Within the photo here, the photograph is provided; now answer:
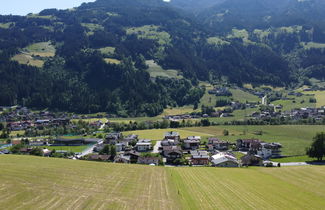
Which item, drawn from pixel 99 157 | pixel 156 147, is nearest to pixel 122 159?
pixel 99 157

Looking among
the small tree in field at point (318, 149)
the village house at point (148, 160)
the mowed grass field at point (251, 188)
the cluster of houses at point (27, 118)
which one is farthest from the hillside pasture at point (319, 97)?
the cluster of houses at point (27, 118)

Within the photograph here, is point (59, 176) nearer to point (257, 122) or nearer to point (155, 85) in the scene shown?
point (257, 122)

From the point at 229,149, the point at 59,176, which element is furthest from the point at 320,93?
the point at 59,176

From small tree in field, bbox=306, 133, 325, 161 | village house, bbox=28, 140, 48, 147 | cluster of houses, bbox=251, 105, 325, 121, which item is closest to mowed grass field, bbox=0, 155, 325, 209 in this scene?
small tree in field, bbox=306, 133, 325, 161

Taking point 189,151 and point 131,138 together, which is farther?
point 131,138

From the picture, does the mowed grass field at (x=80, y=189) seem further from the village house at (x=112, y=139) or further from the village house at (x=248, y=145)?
the village house at (x=112, y=139)

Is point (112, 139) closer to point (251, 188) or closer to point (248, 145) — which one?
point (248, 145)
